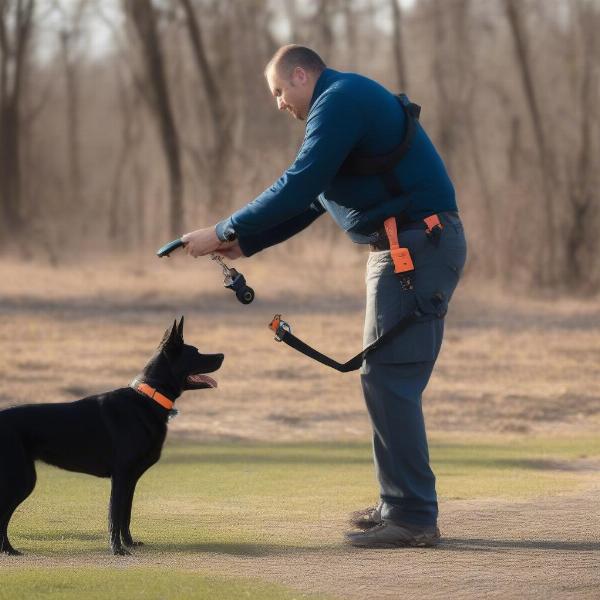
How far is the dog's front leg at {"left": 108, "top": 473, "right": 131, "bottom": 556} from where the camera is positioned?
659cm

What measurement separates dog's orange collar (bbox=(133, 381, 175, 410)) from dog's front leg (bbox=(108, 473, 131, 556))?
38 centimetres

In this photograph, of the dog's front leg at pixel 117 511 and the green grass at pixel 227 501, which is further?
the dog's front leg at pixel 117 511

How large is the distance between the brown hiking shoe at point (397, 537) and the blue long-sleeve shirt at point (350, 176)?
136 cm

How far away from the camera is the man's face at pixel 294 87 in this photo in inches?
271

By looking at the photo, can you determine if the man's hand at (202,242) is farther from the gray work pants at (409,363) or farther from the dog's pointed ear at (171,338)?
the gray work pants at (409,363)

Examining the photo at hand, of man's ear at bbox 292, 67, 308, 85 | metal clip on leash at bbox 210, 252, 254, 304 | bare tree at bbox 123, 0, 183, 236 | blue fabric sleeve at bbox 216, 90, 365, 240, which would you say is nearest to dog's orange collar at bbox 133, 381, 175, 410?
metal clip on leash at bbox 210, 252, 254, 304

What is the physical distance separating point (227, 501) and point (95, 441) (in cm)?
187

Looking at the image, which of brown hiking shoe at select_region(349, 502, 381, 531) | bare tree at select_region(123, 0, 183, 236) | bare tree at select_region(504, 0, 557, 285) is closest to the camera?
brown hiking shoe at select_region(349, 502, 381, 531)

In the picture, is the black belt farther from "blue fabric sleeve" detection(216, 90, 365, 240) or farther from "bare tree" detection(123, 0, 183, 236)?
"bare tree" detection(123, 0, 183, 236)

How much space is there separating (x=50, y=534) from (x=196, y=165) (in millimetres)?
27185

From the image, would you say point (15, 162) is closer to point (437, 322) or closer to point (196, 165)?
point (196, 165)

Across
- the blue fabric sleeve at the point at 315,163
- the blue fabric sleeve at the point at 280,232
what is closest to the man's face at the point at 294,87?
the blue fabric sleeve at the point at 315,163

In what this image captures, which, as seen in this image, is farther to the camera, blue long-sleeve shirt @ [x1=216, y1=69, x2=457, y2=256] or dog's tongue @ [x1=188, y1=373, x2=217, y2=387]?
dog's tongue @ [x1=188, y1=373, x2=217, y2=387]

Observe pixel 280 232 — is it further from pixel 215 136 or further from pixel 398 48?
pixel 398 48
